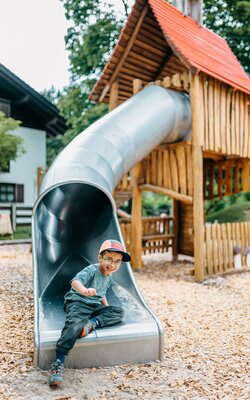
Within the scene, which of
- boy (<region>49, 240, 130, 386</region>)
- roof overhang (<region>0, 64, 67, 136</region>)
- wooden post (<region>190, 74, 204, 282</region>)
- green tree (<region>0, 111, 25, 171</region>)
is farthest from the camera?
roof overhang (<region>0, 64, 67, 136</region>)

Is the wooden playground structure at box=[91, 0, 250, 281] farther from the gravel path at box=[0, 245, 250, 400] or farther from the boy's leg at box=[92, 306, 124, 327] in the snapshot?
the boy's leg at box=[92, 306, 124, 327]

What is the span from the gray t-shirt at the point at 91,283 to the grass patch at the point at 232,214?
14865 millimetres

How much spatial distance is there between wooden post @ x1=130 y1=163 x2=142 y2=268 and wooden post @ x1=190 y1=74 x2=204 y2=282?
174 cm

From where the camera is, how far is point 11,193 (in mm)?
17328

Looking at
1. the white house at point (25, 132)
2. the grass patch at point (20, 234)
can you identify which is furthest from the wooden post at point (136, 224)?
the white house at point (25, 132)

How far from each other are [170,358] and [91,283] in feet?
3.42

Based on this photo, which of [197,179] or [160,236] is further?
[160,236]

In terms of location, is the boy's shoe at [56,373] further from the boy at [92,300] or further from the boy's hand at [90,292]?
the boy's hand at [90,292]

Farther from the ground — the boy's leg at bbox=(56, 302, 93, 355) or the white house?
the white house

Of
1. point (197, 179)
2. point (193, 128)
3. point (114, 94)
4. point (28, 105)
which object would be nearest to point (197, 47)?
point (114, 94)

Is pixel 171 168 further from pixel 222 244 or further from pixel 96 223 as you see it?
pixel 96 223

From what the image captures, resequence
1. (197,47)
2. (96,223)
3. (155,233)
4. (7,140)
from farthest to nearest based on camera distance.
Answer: (7,140) → (155,233) → (197,47) → (96,223)

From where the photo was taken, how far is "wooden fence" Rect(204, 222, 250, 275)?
27.7 ft

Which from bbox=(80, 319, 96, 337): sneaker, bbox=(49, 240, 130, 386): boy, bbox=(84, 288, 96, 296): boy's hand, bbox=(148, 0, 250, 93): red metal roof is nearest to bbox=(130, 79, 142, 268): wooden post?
bbox=(148, 0, 250, 93): red metal roof
